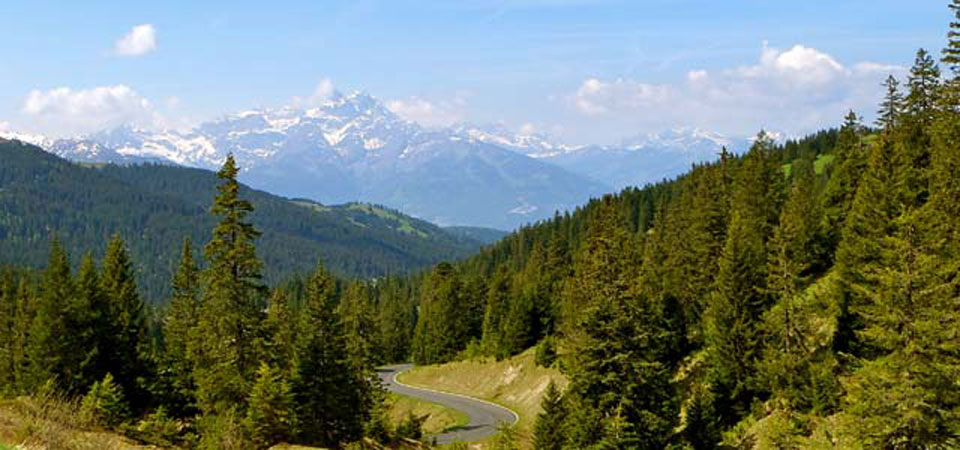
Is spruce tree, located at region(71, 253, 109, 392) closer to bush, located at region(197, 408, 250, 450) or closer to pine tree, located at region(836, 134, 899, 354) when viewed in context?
bush, located at region(197, 408, 250, 450)

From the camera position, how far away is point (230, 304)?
33.8m

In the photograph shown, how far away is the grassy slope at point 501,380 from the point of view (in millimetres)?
72812

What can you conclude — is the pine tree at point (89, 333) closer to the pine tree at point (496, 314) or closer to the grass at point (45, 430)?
the grass at point (45, 430)

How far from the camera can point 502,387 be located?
272 ft

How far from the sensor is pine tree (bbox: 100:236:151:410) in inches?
1700

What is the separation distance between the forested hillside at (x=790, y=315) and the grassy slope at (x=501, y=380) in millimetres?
3907

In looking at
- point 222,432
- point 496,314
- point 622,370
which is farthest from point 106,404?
point 496,314

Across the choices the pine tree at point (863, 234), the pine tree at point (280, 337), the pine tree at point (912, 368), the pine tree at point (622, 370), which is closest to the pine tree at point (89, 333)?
the pine tree at point (280, 337)

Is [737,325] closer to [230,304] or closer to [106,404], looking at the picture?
[230,304]

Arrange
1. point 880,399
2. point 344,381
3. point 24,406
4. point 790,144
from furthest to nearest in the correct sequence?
point 790,144
point 344,381
point 880,399
point 24,406

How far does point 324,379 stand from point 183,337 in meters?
15.4

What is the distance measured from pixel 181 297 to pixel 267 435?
24.6 metres

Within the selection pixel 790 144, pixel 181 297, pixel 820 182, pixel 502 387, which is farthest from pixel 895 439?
pixel 790 144

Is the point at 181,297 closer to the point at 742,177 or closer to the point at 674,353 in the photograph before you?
the point at 674,353
